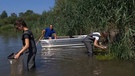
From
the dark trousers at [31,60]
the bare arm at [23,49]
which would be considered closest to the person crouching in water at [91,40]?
the dark trousers at [31,60]

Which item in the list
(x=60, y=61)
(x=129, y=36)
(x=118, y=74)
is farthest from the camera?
(x=60, y=61)

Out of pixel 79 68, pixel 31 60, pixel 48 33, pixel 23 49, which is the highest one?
pixel 48 33

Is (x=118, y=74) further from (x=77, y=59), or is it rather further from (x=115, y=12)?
(x=77, y=59)

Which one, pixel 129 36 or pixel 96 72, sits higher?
pixel 129 36

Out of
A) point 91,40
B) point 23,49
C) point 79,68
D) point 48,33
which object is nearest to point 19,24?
point 23,49

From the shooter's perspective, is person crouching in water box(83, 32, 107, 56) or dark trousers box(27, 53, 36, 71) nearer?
dark trousers box(27, 53, 36, 71)

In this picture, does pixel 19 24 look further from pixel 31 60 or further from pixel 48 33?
pixel 48 33

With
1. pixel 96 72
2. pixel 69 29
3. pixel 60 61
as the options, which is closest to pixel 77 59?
pixel 60 61

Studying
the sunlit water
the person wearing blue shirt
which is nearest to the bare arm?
the sunlit water

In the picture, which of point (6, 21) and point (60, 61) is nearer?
point (60, 61)

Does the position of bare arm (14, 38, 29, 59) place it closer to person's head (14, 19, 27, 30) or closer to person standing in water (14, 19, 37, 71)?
person standing in water (14, 19, 37, 71)

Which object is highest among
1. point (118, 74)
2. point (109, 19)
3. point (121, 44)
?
point (109, 19)

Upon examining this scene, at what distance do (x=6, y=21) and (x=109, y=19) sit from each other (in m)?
86.5

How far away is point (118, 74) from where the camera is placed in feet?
33.9
